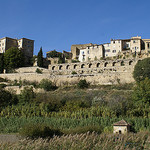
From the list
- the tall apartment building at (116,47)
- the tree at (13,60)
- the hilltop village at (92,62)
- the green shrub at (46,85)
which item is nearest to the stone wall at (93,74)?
the hilltop village at (92,62)

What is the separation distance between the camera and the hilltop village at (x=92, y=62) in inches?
1871

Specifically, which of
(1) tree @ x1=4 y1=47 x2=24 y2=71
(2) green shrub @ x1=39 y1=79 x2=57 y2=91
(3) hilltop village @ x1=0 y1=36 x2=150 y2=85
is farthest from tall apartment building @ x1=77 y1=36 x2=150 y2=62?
(2) green shrub @ x1=39 y1=79 x2=57 y2=91

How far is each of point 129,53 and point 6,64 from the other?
3027 cm

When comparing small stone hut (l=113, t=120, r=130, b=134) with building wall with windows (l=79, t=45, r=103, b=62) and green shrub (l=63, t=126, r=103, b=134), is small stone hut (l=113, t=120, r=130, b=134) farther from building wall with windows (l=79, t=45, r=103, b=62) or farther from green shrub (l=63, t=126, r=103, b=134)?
building wall with windows (l=79, t=45, r=103, b=62)

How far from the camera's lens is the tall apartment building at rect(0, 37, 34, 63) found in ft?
233

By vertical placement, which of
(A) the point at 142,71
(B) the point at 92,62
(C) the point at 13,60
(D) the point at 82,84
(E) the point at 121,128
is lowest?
(E) the point at 121,128

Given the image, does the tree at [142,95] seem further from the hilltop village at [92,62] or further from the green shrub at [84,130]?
the green shrub at [84,130]

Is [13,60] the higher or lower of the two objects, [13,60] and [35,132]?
the higher

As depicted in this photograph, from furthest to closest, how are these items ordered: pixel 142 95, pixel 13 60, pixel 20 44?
pixel 20 44
pixel 13 60
pixel 142 95

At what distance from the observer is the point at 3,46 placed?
235ft

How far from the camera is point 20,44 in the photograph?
72.4m

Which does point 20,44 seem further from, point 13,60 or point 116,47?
point 116,47

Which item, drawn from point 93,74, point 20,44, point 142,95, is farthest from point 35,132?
point 20,44

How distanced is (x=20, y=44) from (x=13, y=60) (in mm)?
13090
